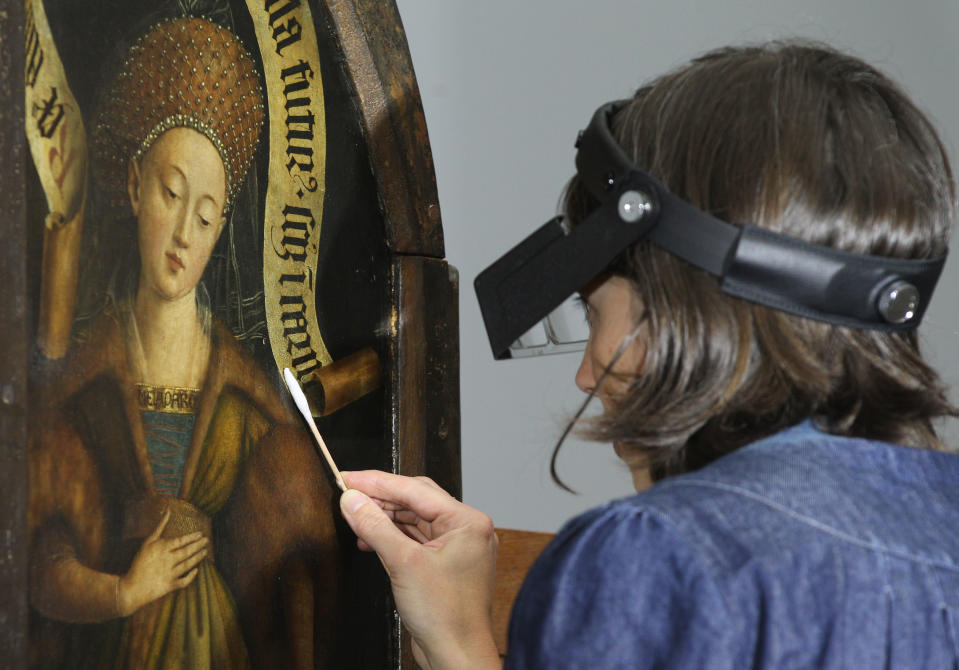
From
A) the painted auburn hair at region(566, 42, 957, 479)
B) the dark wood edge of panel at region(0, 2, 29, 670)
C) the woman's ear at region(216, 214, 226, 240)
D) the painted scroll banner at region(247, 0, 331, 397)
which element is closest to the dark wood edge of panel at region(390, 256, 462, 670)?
the painted scroll banner at region(247, 0, 331, 397)

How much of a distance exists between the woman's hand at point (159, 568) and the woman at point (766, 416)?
275mm

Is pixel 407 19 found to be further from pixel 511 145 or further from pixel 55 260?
pixel 55 260

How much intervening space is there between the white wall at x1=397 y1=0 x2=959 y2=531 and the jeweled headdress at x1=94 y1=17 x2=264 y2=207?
0.68 m

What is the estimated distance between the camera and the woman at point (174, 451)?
2.31ft

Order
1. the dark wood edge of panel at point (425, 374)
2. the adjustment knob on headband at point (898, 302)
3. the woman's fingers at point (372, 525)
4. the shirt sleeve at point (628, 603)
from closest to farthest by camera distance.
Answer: the shirt sleeve at point (628, 603) < the adjustment knob on headband at point (898, 302) < the woman's fingers at point (372, 525) < the dark wood edge of panel at point (425, 374)

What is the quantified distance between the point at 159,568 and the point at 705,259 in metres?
0.44

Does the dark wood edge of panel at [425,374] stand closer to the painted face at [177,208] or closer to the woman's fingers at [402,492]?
the woman's fingers at [402,492]

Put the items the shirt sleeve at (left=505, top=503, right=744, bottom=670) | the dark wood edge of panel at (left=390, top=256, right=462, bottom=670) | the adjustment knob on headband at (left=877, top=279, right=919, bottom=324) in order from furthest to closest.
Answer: the dark wood edge of panel at (left=390, top=256, right=462, bottom=670) < the adjustment knob on headband at (left=877, top=279, right=919, bottom=324) < the shirt sleeve at (left=505, top=503, right=744, bottom=670)

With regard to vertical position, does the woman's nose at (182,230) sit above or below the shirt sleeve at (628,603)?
above

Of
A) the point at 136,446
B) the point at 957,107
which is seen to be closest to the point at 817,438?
the point at 136,446

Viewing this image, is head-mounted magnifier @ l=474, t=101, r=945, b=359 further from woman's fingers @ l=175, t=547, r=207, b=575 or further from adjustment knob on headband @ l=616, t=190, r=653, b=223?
woman's fingers @ l=175, t=547, r=207, b=575

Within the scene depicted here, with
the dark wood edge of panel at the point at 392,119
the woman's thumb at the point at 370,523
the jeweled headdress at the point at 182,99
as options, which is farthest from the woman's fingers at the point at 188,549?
the dark wood edge of panel at the point at 392,119

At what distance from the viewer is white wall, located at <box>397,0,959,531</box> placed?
1.60m

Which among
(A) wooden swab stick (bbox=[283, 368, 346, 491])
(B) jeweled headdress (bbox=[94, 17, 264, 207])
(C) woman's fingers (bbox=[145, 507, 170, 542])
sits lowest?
(C) woman's fingers (bbox=[145, 507, 170, 542])
